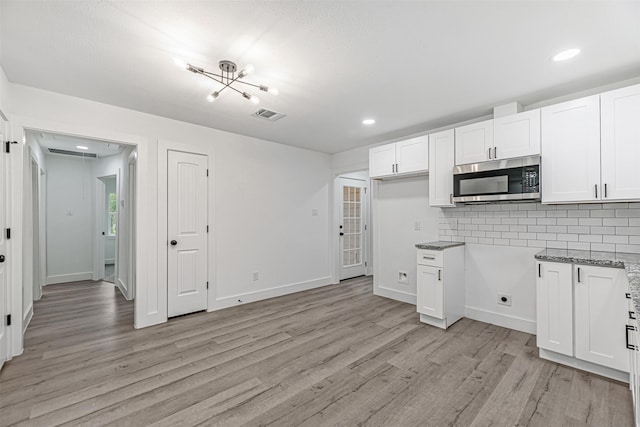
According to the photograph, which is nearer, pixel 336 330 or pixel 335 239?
pixel 336 330

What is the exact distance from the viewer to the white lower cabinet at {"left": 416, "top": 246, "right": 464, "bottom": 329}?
3279 millimetres

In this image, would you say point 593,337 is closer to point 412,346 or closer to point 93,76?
point 412,346

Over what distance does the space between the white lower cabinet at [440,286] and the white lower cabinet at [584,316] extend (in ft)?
2.91

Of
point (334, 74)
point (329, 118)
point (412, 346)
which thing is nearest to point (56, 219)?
point (329, 118)

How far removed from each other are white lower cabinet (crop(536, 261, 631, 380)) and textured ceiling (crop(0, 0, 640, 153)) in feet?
5.69

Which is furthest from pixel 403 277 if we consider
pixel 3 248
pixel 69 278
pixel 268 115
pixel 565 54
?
pixel 69 278

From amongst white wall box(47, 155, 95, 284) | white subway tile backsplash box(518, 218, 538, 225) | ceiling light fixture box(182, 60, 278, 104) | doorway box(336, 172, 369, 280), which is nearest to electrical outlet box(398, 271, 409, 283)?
doorway box(336, 172, 369, 280)

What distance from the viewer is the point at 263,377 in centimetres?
233

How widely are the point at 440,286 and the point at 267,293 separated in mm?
2601

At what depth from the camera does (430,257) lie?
3393 millimetres

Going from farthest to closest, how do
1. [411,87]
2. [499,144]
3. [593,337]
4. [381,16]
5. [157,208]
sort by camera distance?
[157,208]
[499,144]
[411,87]
[593,337]
[381,16]

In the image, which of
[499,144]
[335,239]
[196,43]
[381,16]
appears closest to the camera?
[381,16]

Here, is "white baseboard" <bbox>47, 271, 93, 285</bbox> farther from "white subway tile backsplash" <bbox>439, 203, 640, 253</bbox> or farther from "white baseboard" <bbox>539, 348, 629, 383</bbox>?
"white baseboard" <bbox>539, 348, 629, 383</bbox>

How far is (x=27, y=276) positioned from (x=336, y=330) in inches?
156
